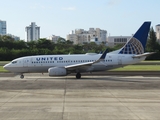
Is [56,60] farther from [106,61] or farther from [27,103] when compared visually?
[27,103]

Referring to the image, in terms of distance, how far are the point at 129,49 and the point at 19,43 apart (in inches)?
3367

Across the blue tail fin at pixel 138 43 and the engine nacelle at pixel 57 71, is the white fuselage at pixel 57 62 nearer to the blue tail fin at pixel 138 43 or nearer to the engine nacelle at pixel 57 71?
the blue tail fin at pixel 138 43

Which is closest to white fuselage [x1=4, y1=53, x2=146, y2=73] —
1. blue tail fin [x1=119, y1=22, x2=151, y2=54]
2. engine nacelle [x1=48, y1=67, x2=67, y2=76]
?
blue tail fin [x1=119, y1=22, x2=151, y2=54]

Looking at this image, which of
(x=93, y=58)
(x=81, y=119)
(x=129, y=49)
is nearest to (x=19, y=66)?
(x=93, y=58)

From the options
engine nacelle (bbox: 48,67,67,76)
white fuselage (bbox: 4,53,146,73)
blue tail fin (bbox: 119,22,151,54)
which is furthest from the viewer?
blue tail fin (bbox: 119,22,151,54)

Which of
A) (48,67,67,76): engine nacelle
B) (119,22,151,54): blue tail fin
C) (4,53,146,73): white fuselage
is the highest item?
(119,22,151,54): blue tail fin

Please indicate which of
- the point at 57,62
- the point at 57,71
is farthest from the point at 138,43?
the point at 57,71

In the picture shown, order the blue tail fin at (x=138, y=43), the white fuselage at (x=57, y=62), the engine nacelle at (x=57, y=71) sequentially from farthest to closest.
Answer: the blue tail fin at (x=138, y=43) < the white fuselage at (x=57, y=62) < the engine nacelle at (x=57, y=71)

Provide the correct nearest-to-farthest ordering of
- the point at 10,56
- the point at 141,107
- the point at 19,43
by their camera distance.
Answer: the point at 141,107, the point at 10,56, the point at 19,43

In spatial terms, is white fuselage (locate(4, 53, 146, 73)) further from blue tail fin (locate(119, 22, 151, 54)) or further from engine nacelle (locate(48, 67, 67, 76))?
engine nacelle (locate(48, 67, 67, 76))

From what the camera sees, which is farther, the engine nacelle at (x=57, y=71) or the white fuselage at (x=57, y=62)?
the white fuselage at (x=57, y=62)

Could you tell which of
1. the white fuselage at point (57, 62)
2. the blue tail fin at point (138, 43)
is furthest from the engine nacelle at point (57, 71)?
the blue tail fin at point (138, 43)

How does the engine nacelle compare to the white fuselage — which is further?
the white fuselage

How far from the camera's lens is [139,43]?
3872 cm
